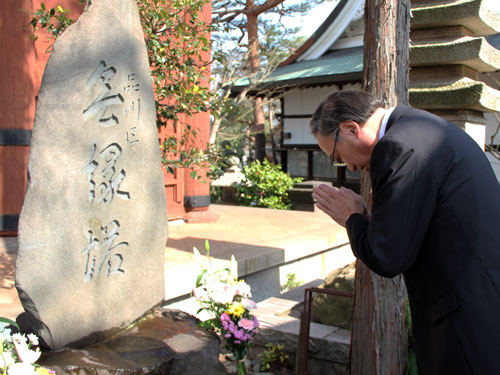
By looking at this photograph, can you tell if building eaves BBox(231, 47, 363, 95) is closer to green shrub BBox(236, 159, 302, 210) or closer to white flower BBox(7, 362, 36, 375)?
green shrub BBox(236, 159, 302, 210)

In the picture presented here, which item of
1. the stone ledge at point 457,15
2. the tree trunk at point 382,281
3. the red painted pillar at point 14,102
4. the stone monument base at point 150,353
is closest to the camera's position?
the stone monument base at point 150,353

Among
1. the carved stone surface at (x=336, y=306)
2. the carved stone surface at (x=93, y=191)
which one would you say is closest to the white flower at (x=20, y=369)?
the carved stone surface at (x=93, y=191)

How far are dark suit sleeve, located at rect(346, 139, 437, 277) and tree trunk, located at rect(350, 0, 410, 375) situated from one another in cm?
146

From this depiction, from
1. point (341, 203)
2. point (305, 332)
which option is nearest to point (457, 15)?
point (305, 332)

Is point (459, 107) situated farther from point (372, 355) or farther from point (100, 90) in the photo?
point (100, 90)

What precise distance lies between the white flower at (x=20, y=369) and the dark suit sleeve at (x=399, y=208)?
4.41 ft

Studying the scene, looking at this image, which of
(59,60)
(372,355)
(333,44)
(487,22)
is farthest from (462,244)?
(333,44)

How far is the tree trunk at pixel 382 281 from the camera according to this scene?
9.98ft

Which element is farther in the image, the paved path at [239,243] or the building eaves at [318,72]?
the building eaves at [318,72]

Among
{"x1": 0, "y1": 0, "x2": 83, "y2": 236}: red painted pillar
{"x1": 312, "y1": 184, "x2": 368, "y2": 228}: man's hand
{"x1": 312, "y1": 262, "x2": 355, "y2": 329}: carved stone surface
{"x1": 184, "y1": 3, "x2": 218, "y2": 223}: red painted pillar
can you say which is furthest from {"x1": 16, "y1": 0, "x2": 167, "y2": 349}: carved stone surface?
{"x1": 184, "y1": 3, "x2": 218, "y2": 223}: red painted pillar

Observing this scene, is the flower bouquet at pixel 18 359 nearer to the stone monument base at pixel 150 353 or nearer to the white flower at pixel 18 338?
the white flower at pixel 18 338

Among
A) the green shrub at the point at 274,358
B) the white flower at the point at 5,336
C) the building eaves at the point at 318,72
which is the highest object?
the building eaves at the point at 318,72

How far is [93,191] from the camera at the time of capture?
277 cm

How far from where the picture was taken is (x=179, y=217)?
7.83 metres
